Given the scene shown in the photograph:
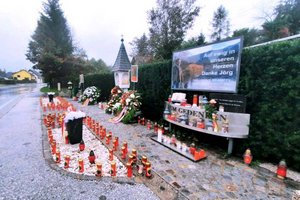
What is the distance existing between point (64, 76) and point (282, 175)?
27.7 m

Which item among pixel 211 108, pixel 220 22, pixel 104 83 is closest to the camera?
pixel 211 108

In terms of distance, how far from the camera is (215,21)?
108 ft

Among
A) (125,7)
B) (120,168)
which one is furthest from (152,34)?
(120,168)

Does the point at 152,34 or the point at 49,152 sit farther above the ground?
the point at 152,34

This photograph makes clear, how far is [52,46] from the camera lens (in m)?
24.3

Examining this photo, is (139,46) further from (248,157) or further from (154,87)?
(248,157)

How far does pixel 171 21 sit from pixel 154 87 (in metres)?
12.9

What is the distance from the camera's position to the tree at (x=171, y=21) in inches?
669

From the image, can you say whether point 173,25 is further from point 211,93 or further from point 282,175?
point 282,175

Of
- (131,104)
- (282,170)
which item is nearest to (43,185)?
(282,170)

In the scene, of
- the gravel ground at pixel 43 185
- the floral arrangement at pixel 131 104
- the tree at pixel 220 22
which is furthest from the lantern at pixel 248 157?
the tree at pixel 220 22

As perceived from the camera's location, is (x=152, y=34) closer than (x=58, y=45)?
Yes

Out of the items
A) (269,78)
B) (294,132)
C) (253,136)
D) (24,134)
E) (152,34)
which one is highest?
(152,34)

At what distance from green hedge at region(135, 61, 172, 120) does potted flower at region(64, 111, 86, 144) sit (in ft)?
9.61
